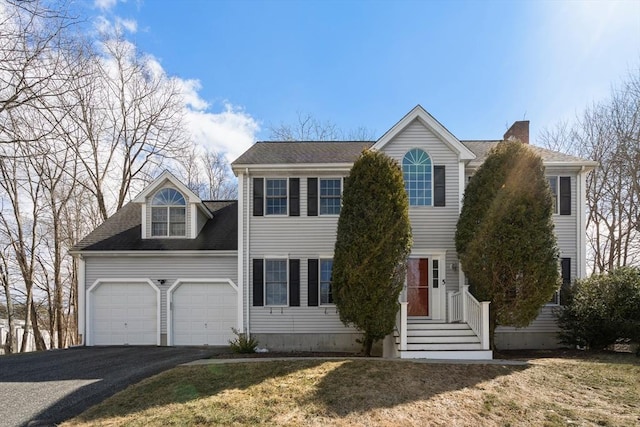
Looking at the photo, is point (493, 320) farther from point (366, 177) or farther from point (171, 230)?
point (171, 230)

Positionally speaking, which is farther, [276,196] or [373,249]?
[276,196]

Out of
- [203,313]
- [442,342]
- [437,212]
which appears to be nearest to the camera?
[442,342]

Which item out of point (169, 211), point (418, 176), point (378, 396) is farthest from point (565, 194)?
point (169, 211)

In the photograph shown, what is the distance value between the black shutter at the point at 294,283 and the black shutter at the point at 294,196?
1.50 metres

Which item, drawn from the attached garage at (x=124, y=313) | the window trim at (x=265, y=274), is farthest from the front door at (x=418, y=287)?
the attached garage at (x=124, y=313)

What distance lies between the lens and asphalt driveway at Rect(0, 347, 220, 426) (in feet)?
19.3

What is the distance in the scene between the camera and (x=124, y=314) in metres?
12.0

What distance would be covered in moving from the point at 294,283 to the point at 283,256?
0.88 meters

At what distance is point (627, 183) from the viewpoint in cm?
1808

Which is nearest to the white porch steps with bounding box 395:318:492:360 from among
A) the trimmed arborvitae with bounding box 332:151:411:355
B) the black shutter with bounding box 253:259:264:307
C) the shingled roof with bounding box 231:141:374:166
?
the trimmed arborvitae with bounding box 332:151:411:355

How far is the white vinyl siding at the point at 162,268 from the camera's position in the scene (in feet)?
39.2

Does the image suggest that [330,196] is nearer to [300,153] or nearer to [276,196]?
[276,196]

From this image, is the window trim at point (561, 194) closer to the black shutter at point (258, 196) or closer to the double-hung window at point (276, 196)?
the double-hung window at point (276, 196)

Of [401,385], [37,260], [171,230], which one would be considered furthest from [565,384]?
[37,260]
